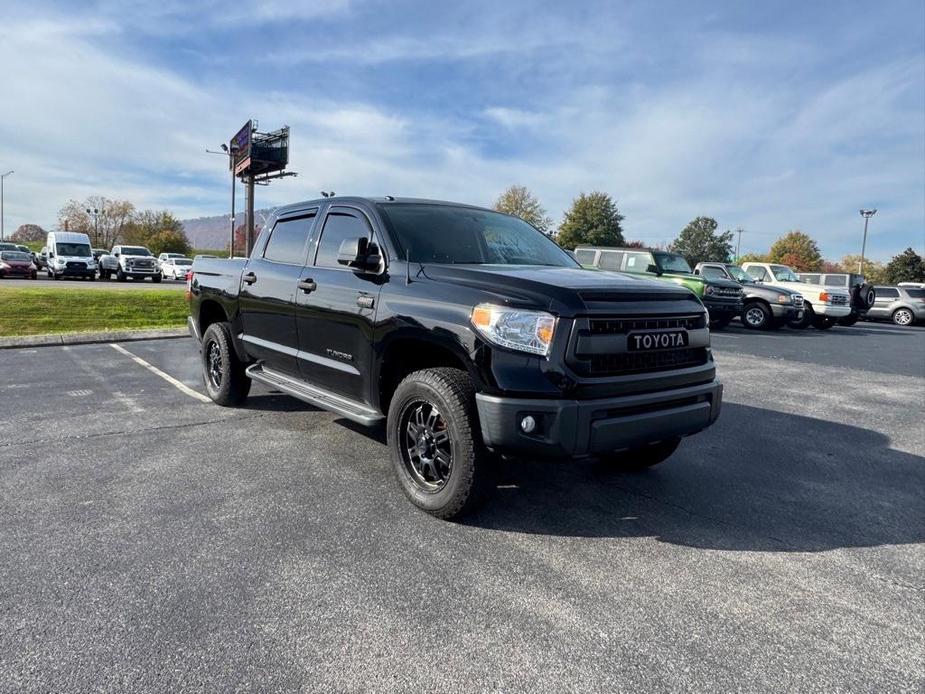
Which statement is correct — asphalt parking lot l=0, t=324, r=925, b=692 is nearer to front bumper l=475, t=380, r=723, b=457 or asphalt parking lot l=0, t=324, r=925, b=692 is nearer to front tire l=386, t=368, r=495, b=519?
front tire l=386, t=368, r=495, b=519

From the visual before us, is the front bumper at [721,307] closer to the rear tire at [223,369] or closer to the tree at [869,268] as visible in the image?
the rear tire at [223,369]

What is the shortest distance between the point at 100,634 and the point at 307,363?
2.55m

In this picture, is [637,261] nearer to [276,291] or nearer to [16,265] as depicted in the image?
[276,291]

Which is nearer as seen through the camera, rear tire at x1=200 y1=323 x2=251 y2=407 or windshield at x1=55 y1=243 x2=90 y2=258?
rear tire at x1=200 y1=323 x2=251 y2=407

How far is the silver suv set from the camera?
24328mm

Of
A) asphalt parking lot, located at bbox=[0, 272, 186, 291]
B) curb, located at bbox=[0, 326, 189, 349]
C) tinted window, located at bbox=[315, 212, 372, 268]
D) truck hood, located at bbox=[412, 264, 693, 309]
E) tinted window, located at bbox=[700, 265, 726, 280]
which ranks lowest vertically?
curb, located at bbox=[0, 326, 189, 349]

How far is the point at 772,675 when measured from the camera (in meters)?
2.29

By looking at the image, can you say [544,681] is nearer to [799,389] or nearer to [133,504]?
[133,504]

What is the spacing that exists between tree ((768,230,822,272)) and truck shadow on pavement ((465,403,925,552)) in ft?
308

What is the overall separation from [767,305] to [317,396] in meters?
17.0

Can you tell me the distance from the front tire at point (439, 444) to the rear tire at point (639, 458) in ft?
4.51

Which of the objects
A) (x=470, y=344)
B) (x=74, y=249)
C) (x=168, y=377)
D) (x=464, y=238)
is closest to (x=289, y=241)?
(x=464, y=238)

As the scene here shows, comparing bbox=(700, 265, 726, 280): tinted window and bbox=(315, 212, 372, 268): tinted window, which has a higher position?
bbox=(700, 265, 726, 280): tinted window

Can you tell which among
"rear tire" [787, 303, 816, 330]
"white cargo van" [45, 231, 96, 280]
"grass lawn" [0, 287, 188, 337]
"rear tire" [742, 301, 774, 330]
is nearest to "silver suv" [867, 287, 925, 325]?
"rear tire" [787, 303, 816, 330]
